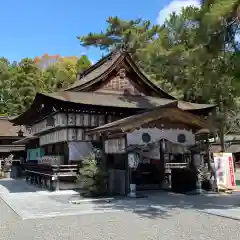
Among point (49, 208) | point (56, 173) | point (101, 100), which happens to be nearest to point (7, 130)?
point (101, 100)

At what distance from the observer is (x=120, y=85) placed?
2064cm

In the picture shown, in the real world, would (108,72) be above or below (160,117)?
above

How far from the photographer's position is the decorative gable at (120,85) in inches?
800

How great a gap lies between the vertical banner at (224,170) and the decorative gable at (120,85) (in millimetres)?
7787

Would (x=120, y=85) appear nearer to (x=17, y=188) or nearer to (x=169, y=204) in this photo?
(x=17, y=188)

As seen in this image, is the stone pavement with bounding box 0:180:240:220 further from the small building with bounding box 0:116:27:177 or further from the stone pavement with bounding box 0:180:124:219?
the small building with bounding box 0:116:27:177

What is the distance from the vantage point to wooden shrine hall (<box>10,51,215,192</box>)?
686 inches

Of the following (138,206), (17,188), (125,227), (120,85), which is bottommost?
(125,227)

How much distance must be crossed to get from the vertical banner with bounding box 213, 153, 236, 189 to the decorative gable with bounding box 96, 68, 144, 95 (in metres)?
7.79

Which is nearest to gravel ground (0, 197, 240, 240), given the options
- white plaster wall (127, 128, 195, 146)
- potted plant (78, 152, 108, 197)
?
potted plant (78, 152, 108, 197)

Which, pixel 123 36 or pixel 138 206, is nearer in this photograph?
pixel 138 206

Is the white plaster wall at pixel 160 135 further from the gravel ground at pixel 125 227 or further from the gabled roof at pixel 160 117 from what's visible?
the gravel ground at pixel 125 227

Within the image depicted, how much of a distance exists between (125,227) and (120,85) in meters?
13.5

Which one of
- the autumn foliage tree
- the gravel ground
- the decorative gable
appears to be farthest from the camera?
the autumn foliage tree
